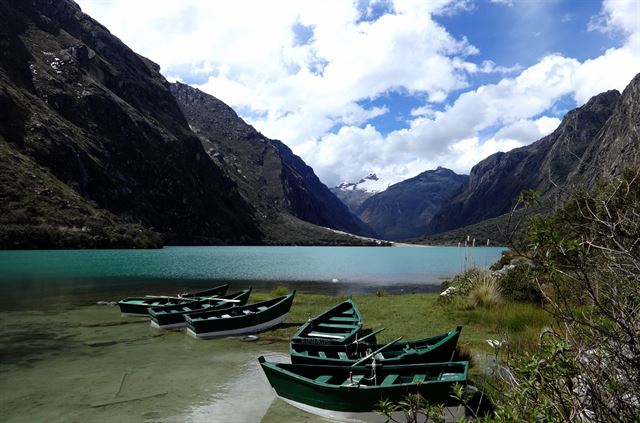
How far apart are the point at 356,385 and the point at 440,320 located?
11910mm

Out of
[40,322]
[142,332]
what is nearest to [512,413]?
[142,332]

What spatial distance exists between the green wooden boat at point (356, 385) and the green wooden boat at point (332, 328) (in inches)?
122

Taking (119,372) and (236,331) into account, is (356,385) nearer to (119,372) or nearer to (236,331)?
(119,372)

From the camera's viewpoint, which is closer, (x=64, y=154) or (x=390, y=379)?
(x=390, y=379)

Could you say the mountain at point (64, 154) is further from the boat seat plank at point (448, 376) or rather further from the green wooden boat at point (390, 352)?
the boat seat plank at point (448, 376)

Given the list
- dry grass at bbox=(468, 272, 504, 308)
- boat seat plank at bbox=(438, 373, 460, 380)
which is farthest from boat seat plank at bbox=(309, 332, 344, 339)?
dry grass at bbox=(468, 272, 504, 308)

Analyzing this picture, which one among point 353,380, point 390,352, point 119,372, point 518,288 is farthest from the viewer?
point 518,288

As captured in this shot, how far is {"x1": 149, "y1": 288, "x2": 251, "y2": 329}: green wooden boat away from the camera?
877 inches

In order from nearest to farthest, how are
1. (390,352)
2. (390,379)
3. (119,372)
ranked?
1. (390,379)
2. (390,352)
3. (119,372)

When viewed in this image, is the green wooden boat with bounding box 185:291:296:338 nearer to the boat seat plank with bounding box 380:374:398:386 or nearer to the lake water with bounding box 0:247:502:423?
the lake water with bounding box 0:247:502:423

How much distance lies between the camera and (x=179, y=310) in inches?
928

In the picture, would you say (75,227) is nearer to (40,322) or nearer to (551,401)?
(40,322)

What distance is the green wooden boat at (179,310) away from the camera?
22.3 meters

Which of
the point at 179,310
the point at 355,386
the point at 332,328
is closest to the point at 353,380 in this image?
the point at 355,386
